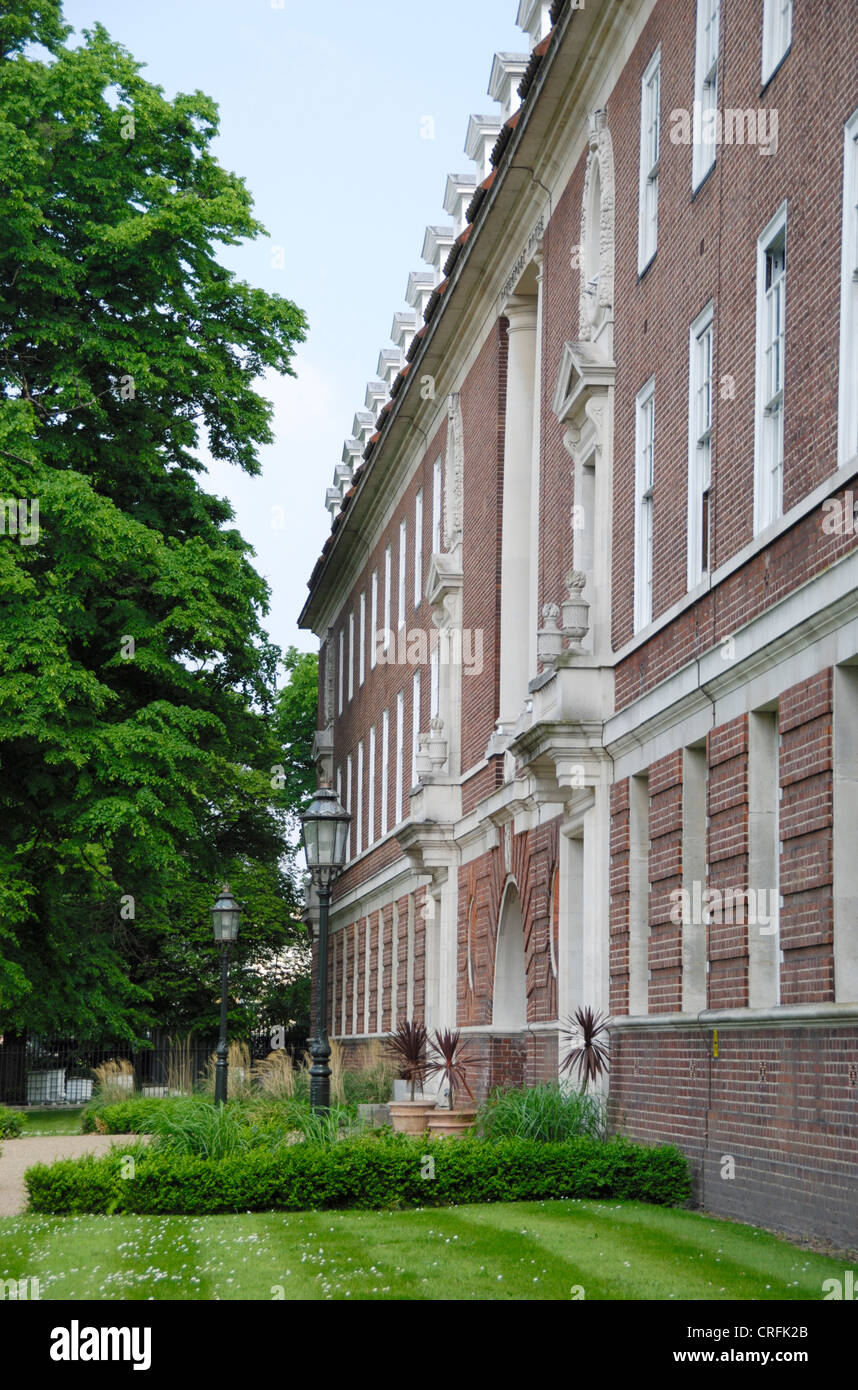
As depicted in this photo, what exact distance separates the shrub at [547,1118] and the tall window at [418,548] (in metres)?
19.4

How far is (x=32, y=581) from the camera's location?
29156mm

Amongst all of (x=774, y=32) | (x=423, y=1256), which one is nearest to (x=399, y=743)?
(x=774, y=32)

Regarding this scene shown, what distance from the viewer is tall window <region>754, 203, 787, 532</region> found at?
15.1 meters

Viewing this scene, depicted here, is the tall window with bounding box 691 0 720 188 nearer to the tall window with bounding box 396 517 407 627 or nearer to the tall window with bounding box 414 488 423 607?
the tall window with bounding box 414 488 423 607

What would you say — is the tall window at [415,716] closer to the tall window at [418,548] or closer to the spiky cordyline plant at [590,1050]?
the tall window at [418,548]

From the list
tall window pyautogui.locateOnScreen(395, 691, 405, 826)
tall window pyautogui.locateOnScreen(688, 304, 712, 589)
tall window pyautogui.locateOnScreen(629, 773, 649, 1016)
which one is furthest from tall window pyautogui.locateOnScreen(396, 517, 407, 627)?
tall window pyautogui.locateOnScreen(688, 304, 712, 589)

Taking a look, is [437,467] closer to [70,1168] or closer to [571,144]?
[571,144]

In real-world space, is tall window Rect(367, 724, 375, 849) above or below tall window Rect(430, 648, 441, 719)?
below

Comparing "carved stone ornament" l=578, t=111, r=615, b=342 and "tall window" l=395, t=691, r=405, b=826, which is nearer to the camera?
"carved stone ornament" l=578, t=111, r=615, b=342

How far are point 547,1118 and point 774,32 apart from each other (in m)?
10.4

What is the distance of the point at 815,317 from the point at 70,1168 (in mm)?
9712

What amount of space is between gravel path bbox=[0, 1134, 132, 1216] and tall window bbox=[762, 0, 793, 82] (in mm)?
11444

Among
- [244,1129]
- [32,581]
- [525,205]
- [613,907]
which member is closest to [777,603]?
[613,907]

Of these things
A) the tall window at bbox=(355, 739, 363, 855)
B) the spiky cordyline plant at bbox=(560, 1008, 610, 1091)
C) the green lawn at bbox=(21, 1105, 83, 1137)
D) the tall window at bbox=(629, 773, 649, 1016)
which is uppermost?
the tall window at bbox=(355, 739, 363, 855)
